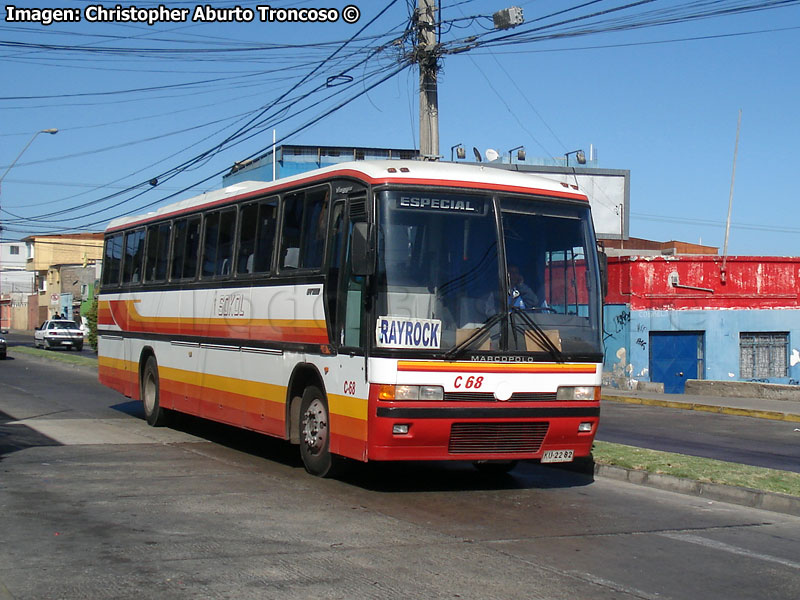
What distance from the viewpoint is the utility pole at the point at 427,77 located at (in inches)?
766

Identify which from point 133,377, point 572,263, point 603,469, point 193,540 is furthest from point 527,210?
point 133,377

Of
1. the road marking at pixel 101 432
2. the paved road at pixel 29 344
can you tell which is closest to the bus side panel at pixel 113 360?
the road marking at pixel 101 432

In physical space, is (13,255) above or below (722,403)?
above

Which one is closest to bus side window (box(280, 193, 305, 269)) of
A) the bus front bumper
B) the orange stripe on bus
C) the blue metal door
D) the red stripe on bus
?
the orange stripe on bus

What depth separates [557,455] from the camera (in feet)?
34.8

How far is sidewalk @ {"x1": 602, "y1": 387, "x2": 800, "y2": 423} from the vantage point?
23719mm

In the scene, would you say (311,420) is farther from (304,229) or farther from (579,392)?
(579,392)

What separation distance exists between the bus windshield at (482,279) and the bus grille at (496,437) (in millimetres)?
738

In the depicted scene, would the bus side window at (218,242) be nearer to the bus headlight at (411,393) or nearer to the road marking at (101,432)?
the road marking at (101,432)

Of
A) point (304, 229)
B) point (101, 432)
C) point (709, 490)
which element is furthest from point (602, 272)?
point (101, 432)

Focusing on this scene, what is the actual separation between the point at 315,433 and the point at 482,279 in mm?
2717

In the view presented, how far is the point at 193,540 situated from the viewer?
7766 millimetres

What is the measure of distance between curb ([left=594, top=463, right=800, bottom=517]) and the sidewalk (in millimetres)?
12530

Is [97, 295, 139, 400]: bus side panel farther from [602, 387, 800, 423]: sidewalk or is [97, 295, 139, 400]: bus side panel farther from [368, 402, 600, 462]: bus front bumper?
[602, 387, 800, 423]: sidewalk
